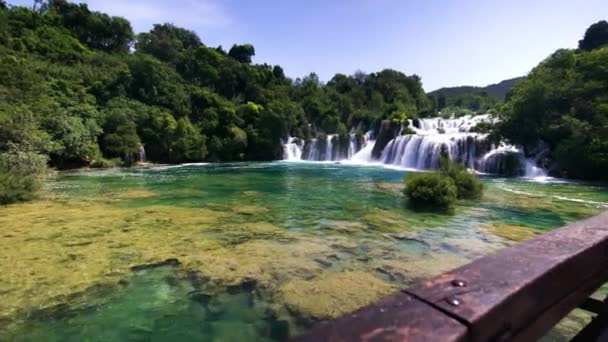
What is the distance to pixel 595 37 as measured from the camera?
51.7m

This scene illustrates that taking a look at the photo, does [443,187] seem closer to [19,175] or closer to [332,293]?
[332,293]

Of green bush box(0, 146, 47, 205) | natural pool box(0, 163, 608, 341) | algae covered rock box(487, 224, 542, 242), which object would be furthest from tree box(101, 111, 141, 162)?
algae covered rock box(487, 224, 542, 242)

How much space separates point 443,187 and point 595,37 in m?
61.7

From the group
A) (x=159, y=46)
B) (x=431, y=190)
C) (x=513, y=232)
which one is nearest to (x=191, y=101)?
(x=159, y=46)

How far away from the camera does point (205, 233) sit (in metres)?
7.63

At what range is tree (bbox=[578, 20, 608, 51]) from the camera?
5044 cm

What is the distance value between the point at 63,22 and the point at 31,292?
74.9 metres

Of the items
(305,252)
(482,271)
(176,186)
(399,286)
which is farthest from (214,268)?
(176,186)

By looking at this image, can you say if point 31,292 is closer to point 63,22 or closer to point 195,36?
point 63,22

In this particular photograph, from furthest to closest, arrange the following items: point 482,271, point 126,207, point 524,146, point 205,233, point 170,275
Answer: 1. point 524,146
2. point 126,207
3. point 205,233
4. point 170,275
5. point 482,271

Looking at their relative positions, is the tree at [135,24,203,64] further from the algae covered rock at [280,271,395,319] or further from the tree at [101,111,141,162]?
the algae covered rock at [280,271,395,319]

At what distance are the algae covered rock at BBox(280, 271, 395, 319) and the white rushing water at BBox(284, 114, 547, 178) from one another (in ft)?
46.6

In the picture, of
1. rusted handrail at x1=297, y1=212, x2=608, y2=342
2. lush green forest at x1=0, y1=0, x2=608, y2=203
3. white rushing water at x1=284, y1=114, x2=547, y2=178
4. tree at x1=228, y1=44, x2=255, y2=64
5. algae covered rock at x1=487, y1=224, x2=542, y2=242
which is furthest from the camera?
tree at x1=228, y1=44, x2=255, y2=64

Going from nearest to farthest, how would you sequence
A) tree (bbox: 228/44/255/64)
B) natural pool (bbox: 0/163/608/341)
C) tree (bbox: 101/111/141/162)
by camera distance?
natural pool (bbox: 0/163/608/341)
tree (bbox: 101/111/141/162)
tree (bbox: 228/44/255/64)
